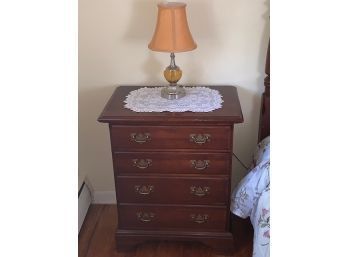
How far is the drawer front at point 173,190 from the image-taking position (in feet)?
5.91

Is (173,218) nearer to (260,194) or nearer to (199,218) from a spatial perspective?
(199,218)

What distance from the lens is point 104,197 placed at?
2348 mm

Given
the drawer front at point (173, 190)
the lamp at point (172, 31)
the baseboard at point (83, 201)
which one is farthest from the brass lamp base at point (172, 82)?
the baseboard at point (83, 201)

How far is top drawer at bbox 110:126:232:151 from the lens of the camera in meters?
1.71

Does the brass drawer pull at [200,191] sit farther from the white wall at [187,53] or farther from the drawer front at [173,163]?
the white wall at [187,53]

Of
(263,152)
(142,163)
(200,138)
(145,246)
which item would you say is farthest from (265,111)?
(145,246)

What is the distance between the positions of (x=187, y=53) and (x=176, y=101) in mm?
312

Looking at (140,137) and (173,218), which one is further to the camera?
(173,218)

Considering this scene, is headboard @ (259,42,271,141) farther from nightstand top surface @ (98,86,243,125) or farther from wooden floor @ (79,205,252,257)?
wooden floor @ (79,205,252,257)
